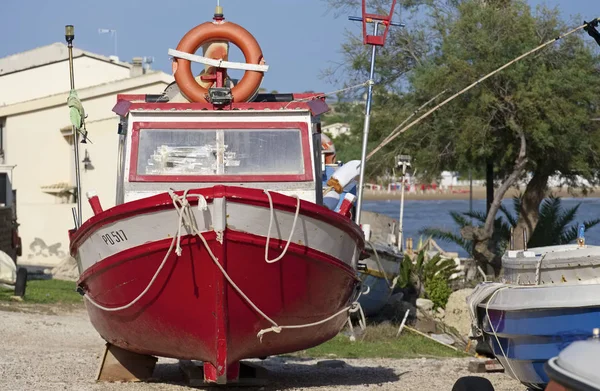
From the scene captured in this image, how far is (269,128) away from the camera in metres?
11.5

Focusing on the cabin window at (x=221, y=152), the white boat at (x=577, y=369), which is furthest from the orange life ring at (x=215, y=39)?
the white boat at (x=577, y=369)

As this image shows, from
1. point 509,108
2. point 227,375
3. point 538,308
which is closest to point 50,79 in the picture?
point 509,108

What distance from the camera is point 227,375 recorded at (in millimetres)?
10867

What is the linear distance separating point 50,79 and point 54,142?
4.77 metres

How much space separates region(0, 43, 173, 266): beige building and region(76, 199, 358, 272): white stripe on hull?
22854 mm

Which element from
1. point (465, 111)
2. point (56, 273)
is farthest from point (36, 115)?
point (465, 111)

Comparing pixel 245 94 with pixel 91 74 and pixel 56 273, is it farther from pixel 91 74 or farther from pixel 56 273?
pixel 91 74

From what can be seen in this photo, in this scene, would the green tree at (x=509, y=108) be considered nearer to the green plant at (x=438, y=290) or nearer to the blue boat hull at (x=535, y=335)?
the green plant at (x=438, y=290)

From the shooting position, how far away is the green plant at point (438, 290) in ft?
76.3

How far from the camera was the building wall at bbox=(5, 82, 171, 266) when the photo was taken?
35844mm

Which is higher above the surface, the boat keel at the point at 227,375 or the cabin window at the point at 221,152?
the cabin window at the point at 221,152

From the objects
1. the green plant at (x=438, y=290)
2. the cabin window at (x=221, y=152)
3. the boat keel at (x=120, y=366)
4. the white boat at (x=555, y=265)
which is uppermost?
the cabin window at (x=221, y=152)

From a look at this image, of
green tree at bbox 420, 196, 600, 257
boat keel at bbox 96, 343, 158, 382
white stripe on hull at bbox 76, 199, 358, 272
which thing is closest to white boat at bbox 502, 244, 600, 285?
white stripe on hull at bbox 76, 199, 358, 272

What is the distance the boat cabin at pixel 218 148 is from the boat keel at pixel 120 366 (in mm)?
1837
